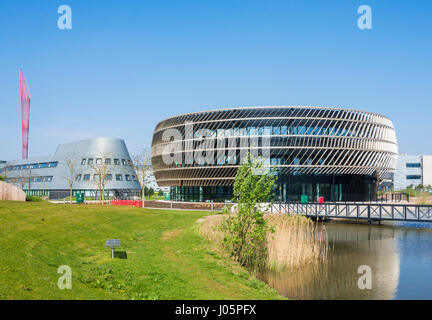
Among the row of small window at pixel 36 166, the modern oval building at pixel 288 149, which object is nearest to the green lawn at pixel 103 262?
the modern oval building at pixel 288 149

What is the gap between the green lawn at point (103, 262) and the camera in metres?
11.6

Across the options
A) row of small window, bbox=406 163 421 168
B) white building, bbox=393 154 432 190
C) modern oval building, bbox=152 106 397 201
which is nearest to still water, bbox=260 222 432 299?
modern oval building, bbox=152 106 397 201

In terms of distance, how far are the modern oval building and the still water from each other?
108 feet

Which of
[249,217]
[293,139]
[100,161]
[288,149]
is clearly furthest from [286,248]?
[100,161]

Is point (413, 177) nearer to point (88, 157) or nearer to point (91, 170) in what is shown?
point (91, 170)

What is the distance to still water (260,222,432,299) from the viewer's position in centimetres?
1691

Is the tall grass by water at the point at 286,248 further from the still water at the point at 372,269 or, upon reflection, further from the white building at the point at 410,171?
the white building at the point at 410,171

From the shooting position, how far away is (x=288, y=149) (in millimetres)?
65188

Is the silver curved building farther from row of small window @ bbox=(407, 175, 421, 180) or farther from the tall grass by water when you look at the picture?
row of small window @ bbox=(407, 175, 421, 180)

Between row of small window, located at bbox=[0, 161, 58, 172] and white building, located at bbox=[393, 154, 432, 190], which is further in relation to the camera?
white building, located at bbox=[393, 154, 432, 190]

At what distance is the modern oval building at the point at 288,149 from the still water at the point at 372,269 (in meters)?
32.9

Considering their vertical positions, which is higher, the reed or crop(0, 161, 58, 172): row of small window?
crop(0, 161, 58, 172): row of small window

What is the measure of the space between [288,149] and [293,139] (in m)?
1.94
